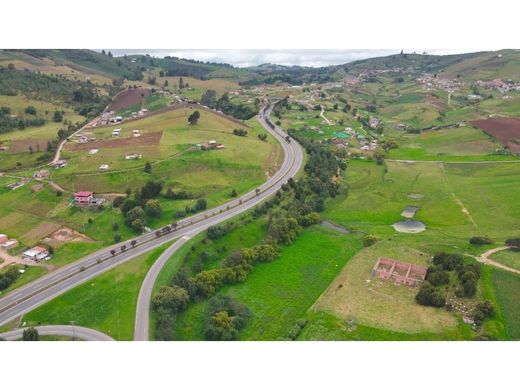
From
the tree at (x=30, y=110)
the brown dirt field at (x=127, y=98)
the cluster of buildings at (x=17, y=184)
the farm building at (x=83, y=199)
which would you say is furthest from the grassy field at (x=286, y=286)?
the brown dirt field at (x=127, y=98)

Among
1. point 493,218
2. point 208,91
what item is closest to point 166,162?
point 493,218

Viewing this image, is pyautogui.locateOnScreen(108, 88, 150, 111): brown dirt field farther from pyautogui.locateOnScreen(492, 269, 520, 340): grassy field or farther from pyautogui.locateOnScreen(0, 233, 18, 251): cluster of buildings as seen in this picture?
pyautogui.locateOnScreen(492, 269, 520, 340): grassy field

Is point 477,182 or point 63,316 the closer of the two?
point 63,316

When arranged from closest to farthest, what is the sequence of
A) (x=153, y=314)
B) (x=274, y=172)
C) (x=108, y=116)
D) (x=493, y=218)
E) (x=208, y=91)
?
(x=153, y=314) < (x=493, y=218) < (x=274, y=172) < (x=108, y=116) < (x=208, y=91)

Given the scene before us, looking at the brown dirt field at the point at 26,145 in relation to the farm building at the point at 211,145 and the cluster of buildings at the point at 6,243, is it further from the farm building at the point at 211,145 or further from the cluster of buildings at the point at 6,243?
the cluster of buildings at the point at 6,243

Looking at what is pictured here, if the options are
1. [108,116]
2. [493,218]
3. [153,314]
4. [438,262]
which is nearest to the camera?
[153,314]

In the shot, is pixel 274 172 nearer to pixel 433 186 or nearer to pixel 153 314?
pixel 433 186

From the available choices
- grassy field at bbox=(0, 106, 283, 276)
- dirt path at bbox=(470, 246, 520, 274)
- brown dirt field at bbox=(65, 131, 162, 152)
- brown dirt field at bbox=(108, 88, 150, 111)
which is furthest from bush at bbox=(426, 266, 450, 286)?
brown dirt field at bbox=(108, 88, 150, 111)
